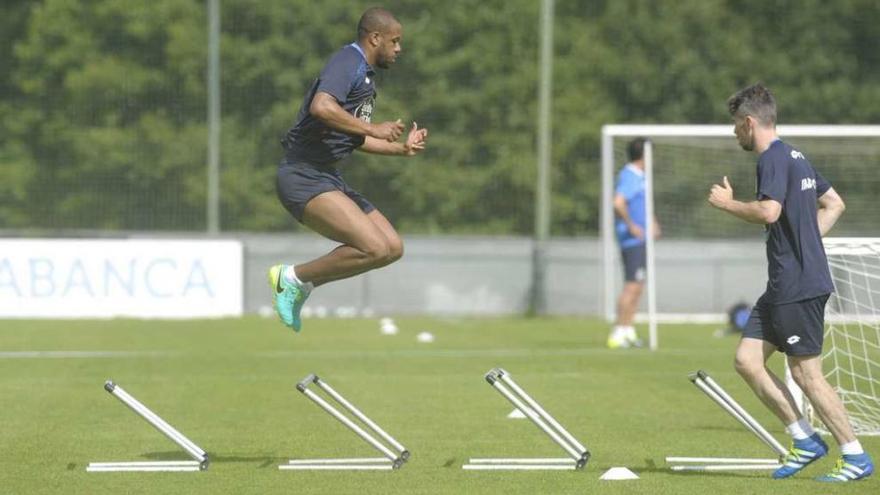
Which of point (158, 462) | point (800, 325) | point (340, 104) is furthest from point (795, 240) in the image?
point (158, 462)

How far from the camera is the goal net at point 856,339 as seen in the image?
1178cm

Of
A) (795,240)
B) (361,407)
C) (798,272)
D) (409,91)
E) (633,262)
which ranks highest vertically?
(409,91)

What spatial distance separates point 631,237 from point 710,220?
759 centimetres

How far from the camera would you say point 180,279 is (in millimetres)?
22844

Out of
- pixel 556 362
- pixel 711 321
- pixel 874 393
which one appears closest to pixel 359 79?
pixel 874 393

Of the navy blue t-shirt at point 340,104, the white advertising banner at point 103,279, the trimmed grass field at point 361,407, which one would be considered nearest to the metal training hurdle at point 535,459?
the trimmed grass field at point 361,407

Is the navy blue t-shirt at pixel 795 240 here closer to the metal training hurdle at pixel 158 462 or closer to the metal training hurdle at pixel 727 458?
the metal training hurdle at pixel 727 458

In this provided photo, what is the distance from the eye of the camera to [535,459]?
911cm

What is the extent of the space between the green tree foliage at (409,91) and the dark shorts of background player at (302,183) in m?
15.3

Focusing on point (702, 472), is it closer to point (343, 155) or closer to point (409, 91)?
point (343, 155)

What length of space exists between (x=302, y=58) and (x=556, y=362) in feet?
35.6

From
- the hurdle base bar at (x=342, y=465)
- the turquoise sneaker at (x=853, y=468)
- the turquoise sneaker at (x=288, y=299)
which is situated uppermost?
the turquoise sneaker at (x=288, y=299)

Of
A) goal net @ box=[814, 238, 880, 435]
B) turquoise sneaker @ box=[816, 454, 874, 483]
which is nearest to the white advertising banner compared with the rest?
goal net @ box=[814, 238, 880, 435]

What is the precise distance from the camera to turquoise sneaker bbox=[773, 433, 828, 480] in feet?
27.7
